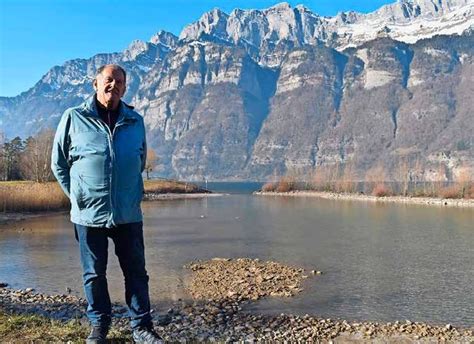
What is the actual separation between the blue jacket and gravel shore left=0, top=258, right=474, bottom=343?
2.16 metres

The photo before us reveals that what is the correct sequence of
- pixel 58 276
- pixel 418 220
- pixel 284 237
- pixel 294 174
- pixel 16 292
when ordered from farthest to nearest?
pixel 294 174 → pixel 418 220 → pixel 284 237 → pixel 58 276 → pixel 16 292

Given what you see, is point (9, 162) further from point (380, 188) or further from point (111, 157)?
point (111, 157)

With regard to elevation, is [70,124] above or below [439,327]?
above

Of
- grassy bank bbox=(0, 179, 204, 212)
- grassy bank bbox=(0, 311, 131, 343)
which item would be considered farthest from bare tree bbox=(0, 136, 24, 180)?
grassy bank bbox=(0, 311, 131, 343)

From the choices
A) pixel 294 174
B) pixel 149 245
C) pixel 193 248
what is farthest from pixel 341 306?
pixel 294 174

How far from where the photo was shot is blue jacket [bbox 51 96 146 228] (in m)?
4.62

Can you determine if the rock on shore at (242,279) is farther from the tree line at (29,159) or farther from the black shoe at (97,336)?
the tree line at (29,159)

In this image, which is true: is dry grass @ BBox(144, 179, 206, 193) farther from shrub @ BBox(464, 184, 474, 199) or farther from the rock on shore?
the rock on shore

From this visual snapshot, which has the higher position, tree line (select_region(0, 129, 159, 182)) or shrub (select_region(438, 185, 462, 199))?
tree line (select_region(0, 129, 159, 182))

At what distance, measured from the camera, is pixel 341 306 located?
39.5 ft


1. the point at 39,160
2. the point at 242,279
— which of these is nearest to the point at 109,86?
the point at 242,279

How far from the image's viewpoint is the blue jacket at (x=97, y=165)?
462cm

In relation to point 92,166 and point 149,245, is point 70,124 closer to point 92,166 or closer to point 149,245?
point 92,166

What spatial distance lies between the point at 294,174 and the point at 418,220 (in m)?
65.4
